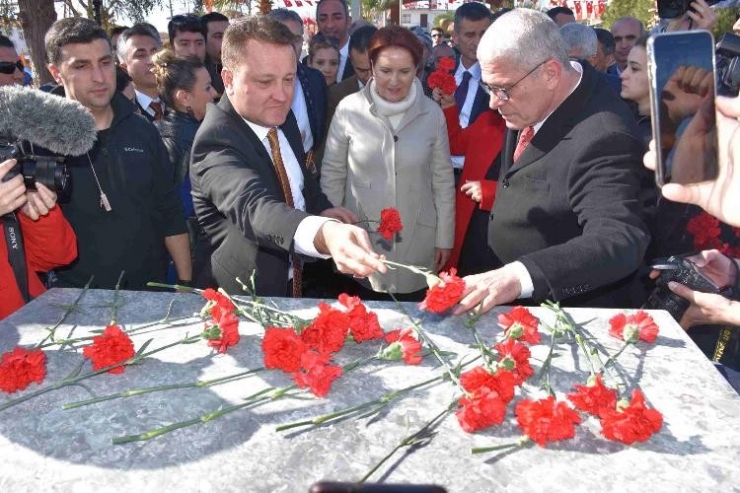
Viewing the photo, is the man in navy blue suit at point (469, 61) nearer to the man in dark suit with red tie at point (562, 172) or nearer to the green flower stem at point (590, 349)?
the man in dark suit with red tie at point (562, 172)

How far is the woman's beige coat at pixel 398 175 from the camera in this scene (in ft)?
12.8

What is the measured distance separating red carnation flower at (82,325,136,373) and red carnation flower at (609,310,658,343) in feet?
4.68

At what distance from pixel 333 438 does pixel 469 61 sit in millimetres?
5427

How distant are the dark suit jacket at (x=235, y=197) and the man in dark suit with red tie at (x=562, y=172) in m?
0.99

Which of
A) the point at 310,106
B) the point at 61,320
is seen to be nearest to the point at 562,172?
the point at 61,320

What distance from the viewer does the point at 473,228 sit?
153 inches

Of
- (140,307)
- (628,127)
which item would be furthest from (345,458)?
(628,127)

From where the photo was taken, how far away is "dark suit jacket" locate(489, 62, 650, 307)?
223 cm

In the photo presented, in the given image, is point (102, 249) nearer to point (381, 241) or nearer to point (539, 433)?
point (381, 241)

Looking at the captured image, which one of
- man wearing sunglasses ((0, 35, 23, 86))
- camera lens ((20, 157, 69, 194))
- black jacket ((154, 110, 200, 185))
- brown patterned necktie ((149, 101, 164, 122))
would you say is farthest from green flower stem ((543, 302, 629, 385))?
man wearing sunglasses ((0, 35, 23, 86))

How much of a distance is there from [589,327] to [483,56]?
136 centimetres

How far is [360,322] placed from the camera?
72.6 inches

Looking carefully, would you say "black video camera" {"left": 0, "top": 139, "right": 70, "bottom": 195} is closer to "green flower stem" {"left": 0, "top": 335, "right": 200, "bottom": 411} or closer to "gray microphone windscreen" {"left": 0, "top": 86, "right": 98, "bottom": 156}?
"gray microphone windscreen" {"left": 0, "top": 86, "right": 98, "bottom": 156}

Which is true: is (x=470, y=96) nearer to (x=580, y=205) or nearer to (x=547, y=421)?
(x=580, y=205)
